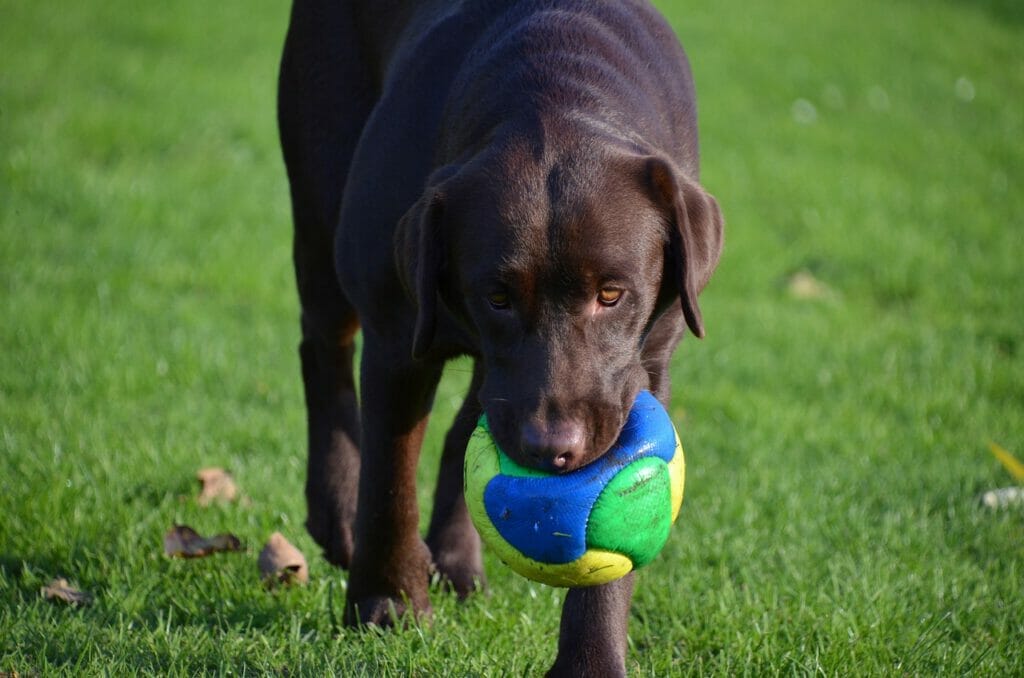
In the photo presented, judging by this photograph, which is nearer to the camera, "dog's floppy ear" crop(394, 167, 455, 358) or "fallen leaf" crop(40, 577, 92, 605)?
"dog's floppy ear" crop(394, 167, 455, 358)

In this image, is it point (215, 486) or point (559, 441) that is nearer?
point (559, 441)

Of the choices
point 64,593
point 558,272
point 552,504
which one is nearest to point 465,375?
point 64,593

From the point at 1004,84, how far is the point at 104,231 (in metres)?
8.67

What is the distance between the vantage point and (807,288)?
777 centimetres

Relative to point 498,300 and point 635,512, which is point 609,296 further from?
point 635,512

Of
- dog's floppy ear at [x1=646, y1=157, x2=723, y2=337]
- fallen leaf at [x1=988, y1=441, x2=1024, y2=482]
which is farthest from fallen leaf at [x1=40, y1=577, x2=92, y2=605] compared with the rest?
fallen leaf at [x1=988, y1=441, x2=1024, y2=482]

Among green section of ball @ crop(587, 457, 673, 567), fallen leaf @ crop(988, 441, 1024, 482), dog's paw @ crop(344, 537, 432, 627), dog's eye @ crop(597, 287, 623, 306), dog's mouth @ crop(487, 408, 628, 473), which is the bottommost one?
fallen leaf @ crop(988, 441, 1024, 482)

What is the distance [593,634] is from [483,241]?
1.03m

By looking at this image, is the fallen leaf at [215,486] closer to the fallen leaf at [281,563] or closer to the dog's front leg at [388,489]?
the fallen leaf at [281,563]

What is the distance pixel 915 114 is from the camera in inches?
447

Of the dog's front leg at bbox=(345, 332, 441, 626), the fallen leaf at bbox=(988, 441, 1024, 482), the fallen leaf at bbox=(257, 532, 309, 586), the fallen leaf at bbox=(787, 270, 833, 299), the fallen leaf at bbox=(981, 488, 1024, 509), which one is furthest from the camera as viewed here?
the fallen leaf at bbox=(787, 270, 833, 299)

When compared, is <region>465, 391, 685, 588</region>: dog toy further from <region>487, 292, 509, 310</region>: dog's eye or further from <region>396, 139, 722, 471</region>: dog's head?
<region>487, 292, 509, 310</region>: dog's eye

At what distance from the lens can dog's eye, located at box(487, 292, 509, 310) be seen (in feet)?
10.0

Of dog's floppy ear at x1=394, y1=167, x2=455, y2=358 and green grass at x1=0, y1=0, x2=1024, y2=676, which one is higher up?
dog's floppy ear at x1=394, y1=167, x2=455, y2=358
